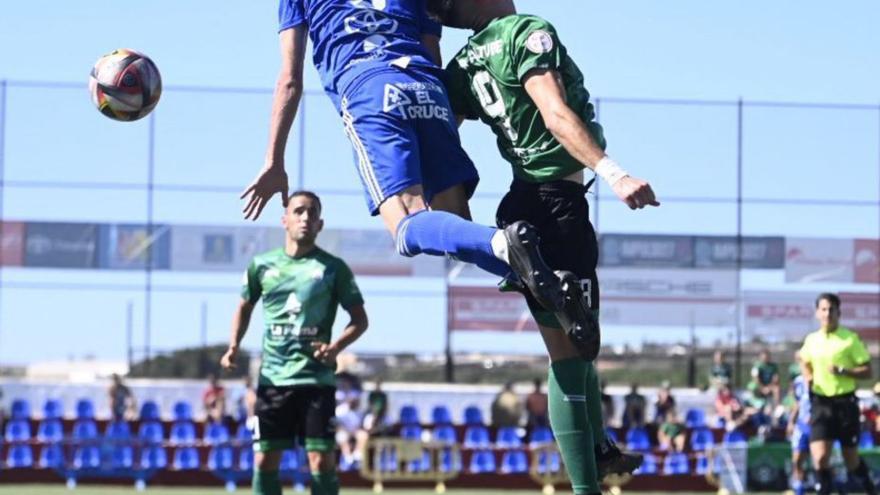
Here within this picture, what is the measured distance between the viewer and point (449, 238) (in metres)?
5.68

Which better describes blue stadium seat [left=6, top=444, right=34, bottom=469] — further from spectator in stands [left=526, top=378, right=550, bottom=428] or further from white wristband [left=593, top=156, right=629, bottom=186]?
white wristband [left=593, top=156, right=629, bottom=186]

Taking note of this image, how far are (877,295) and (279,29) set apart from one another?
2390cm

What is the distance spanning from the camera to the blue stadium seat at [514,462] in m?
21.9

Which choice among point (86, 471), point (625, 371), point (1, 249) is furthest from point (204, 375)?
point (86, 471)

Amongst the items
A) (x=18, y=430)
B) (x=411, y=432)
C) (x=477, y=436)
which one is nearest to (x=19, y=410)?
(x=18, y=430)

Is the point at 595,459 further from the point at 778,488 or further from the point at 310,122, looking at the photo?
the point at 310,122

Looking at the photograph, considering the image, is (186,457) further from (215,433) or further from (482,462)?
(482,462)

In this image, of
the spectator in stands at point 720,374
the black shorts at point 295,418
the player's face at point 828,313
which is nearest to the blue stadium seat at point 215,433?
the spectator in stands at point 720,374

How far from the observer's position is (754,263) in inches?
1152

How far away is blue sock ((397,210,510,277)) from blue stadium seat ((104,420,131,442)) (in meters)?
16.4

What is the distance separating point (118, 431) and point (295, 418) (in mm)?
12811

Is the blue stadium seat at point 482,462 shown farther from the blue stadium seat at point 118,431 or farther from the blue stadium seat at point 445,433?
the blue stadium seat at point 118,431

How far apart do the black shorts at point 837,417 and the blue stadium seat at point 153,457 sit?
9697 millimetres

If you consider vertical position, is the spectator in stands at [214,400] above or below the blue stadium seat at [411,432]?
above
